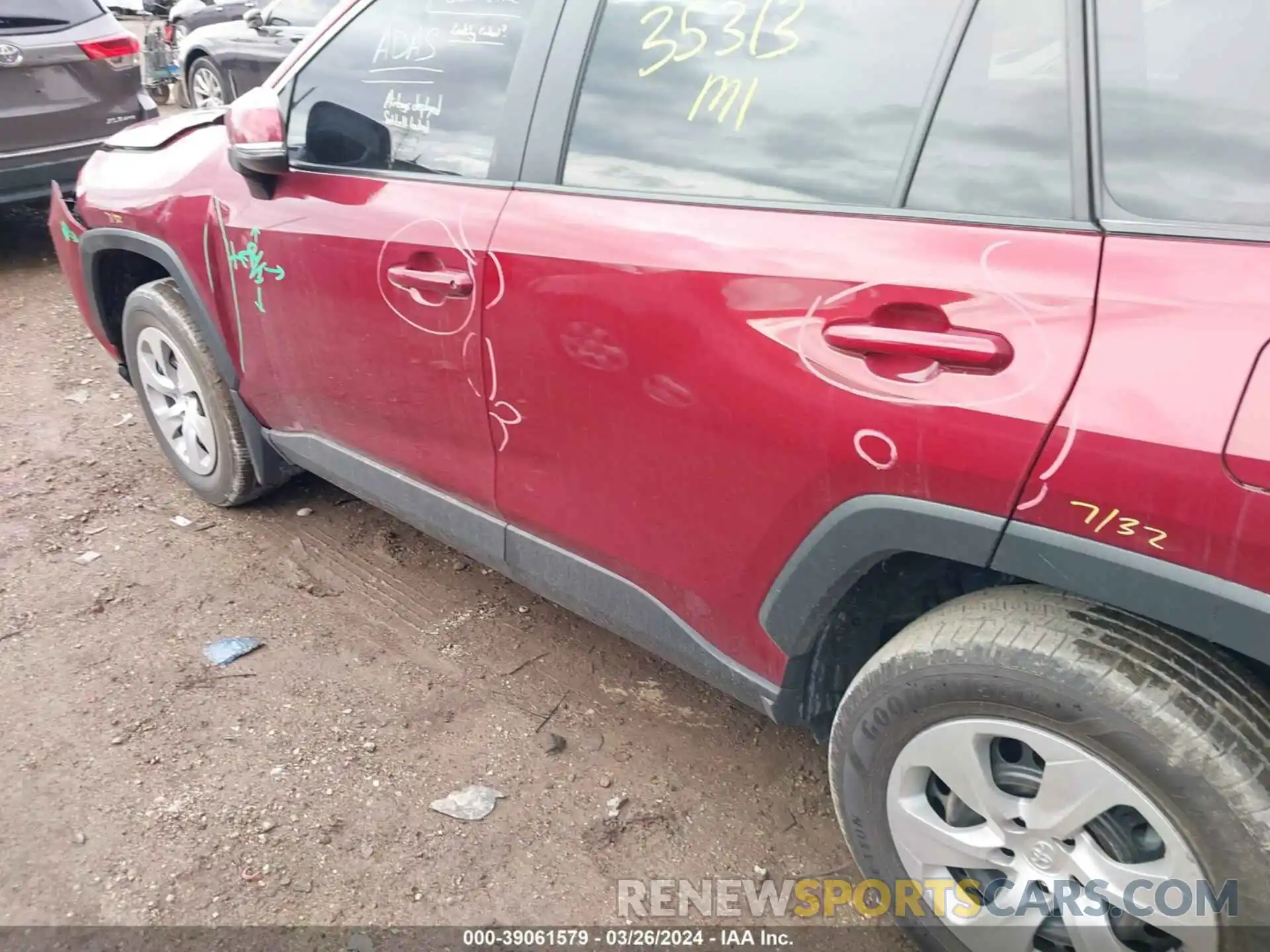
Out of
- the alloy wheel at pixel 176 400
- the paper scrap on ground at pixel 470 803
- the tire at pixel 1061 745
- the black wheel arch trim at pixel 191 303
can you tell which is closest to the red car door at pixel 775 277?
the tire at pixel 1061 745

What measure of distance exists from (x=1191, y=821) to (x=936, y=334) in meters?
0.81

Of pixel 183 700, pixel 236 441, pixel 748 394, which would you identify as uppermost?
pixel 748 394

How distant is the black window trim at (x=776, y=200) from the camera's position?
1.45 metres

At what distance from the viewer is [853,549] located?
5.44ft

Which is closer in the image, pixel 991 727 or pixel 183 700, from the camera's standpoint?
pixel 991 727

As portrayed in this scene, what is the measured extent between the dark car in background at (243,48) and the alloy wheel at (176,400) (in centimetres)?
451

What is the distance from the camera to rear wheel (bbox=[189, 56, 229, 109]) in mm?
8625

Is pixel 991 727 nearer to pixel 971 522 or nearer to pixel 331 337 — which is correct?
pixel 971 522

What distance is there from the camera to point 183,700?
102 inches

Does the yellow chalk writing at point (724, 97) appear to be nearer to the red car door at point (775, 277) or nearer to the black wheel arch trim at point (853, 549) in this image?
the red car door at point (775, 277)

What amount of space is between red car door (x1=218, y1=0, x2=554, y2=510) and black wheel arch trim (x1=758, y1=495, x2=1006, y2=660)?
2.81ft

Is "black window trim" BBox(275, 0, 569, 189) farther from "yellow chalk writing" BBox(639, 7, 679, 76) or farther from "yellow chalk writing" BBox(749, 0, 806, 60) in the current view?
"yellow chalk writing" BBox(749, 0, 806, 60)

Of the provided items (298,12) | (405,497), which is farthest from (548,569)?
(298,12)

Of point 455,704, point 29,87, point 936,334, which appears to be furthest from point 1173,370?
point 29,87
